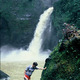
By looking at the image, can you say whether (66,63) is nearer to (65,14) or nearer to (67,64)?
(67,64)

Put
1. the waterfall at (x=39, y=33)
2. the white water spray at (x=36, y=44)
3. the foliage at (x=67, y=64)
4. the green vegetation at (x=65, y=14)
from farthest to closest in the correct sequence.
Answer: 1. the waterfall at (x=39, y=33)
2. the white water spray at (x=36, y=44)
3. the green vegetation at (x=65, y=14)
4. the foliage at (x=67, y=64)

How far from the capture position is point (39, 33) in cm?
2962

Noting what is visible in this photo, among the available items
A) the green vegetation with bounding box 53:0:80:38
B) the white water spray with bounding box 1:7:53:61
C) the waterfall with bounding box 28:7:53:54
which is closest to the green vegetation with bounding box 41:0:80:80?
the green vegetation with bounding box 53:0:80:38

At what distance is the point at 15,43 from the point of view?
30.8 metres

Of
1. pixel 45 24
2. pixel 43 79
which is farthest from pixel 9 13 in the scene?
pixel 43 79

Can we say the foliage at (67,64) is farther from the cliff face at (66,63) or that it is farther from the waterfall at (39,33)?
the waterfall at (39,33)

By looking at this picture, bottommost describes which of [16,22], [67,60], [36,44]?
[67,60]

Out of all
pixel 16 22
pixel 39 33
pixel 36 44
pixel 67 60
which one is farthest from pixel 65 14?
pixel 67 60

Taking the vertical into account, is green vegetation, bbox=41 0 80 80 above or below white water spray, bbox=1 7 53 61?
below

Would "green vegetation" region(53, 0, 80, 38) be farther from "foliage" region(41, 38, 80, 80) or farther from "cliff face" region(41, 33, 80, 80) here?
"foliage" region(41, 38, 80, 80)

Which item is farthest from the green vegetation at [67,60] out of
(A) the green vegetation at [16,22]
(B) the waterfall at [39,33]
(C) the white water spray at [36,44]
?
(A) the green vegetation at [16,22]

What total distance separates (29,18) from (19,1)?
3210 millimetres

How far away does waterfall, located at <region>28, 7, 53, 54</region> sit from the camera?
29000mm

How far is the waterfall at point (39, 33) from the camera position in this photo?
29.0m
